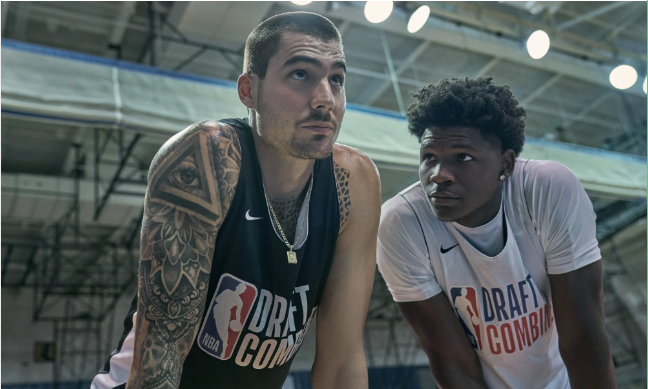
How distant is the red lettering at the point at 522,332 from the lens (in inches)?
84.7

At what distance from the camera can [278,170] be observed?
6.08 feet

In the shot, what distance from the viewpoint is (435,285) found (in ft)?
7.37

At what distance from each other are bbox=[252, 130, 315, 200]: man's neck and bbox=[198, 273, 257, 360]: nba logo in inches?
12.2

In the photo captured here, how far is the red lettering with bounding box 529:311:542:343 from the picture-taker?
216 centimetres

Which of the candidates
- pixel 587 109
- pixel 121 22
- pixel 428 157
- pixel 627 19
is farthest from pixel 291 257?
pixel 587 109

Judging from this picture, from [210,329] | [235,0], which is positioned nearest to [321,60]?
[210,329]

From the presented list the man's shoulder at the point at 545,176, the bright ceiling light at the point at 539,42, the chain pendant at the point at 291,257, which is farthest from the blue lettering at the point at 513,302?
the bright ceiling light at the point at 539,42

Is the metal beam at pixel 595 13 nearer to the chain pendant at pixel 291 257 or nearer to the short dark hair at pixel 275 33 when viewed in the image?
the short dark hair at pixel 275 33

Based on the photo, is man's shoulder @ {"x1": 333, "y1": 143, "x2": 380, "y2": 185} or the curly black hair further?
the curly black hair

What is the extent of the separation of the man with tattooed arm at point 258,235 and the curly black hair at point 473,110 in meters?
0.41

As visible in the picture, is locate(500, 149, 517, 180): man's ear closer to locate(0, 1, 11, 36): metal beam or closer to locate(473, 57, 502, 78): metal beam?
locate(0, 1, 11, 36): metal beam

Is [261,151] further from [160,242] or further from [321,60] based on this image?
[160,242]

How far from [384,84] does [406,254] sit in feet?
28.1

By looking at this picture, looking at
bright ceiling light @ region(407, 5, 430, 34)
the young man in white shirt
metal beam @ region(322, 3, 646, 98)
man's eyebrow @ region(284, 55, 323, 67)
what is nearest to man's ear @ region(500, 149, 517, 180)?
the young man in white shirt
